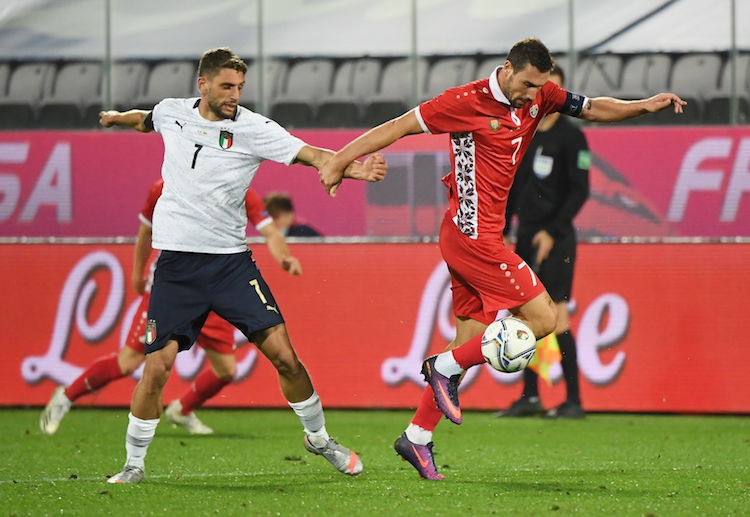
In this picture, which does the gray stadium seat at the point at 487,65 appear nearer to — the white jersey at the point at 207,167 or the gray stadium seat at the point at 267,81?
the gray stadium seat at the point at 267,81

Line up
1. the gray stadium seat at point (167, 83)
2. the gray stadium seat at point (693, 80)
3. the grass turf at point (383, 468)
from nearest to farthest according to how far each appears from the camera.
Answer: the grass turf at point (383, 468)
the gray stadium seat at point (693, 80)
the gray stadium seat at point (167, 83)

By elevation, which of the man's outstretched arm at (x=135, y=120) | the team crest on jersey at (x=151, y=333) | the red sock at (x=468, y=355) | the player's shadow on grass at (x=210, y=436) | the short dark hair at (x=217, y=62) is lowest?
the player's shadow on grass at (x=210, y=436)

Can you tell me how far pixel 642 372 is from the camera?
9.72m

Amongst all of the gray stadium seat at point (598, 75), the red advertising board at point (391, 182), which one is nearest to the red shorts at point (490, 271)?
the red advertising board at point (391, 182)

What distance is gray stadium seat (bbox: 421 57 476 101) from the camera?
564 inches

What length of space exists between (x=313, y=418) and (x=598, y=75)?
28.9 feet

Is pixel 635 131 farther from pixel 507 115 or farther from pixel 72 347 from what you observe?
pixel 507 115

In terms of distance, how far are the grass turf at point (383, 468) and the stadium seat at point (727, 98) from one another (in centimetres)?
531

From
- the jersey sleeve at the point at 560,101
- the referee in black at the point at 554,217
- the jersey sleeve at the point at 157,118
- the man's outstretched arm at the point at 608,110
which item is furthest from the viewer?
the referee in black at the point at 554,217

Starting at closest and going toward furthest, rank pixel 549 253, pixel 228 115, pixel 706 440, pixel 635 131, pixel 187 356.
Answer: pixel 228 115, pixel 706 440, pixel 549 253, pixel 187 356, pixel 635 131

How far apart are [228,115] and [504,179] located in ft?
4.21

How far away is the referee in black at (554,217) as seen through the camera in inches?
369

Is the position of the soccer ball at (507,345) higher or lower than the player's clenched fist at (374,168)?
lower

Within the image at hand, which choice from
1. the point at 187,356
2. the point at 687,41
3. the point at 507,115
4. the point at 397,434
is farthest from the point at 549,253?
the point at 687,41
